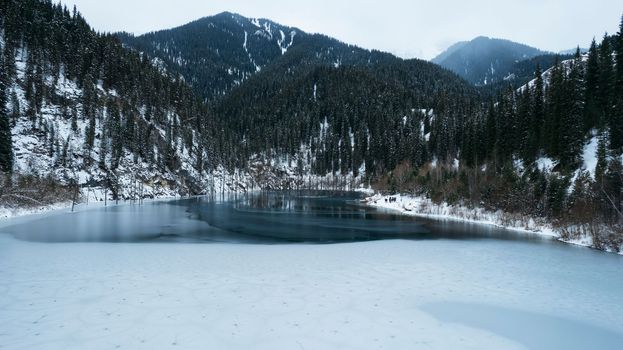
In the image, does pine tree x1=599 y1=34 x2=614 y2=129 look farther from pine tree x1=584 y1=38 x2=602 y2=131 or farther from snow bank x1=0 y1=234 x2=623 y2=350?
snow bank x1=0 y1=234 x2=623 y2=350

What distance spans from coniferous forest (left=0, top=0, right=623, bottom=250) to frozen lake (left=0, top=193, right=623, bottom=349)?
12621 millimetres

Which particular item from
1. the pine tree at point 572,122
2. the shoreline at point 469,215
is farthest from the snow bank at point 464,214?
the pine tree at point 572,122

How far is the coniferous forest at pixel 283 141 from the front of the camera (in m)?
43.3

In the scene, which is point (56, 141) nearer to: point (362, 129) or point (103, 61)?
point (103, 61)

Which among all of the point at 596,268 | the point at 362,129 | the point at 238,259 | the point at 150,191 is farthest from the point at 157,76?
the point at 596,268

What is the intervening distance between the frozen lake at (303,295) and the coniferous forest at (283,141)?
41.4ft

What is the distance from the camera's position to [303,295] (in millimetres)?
13570

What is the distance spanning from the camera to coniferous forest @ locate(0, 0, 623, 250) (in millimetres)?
43344

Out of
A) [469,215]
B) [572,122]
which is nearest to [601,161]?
[572,122]

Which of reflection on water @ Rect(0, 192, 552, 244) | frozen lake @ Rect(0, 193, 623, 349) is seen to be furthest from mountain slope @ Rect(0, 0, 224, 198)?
frozen lake @ Rect(0, 193, 623, 349)

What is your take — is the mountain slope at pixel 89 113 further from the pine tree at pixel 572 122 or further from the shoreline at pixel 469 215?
the pine tree at pixel 572 122

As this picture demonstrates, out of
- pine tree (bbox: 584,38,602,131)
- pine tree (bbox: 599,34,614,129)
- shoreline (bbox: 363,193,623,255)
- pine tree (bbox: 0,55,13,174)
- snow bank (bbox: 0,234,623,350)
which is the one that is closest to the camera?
snow bank (bbox: 0,234,623,350)

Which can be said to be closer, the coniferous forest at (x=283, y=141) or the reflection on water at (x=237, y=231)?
the reflection on water at (x=237, y=231)

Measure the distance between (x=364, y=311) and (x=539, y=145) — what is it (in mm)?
59532
